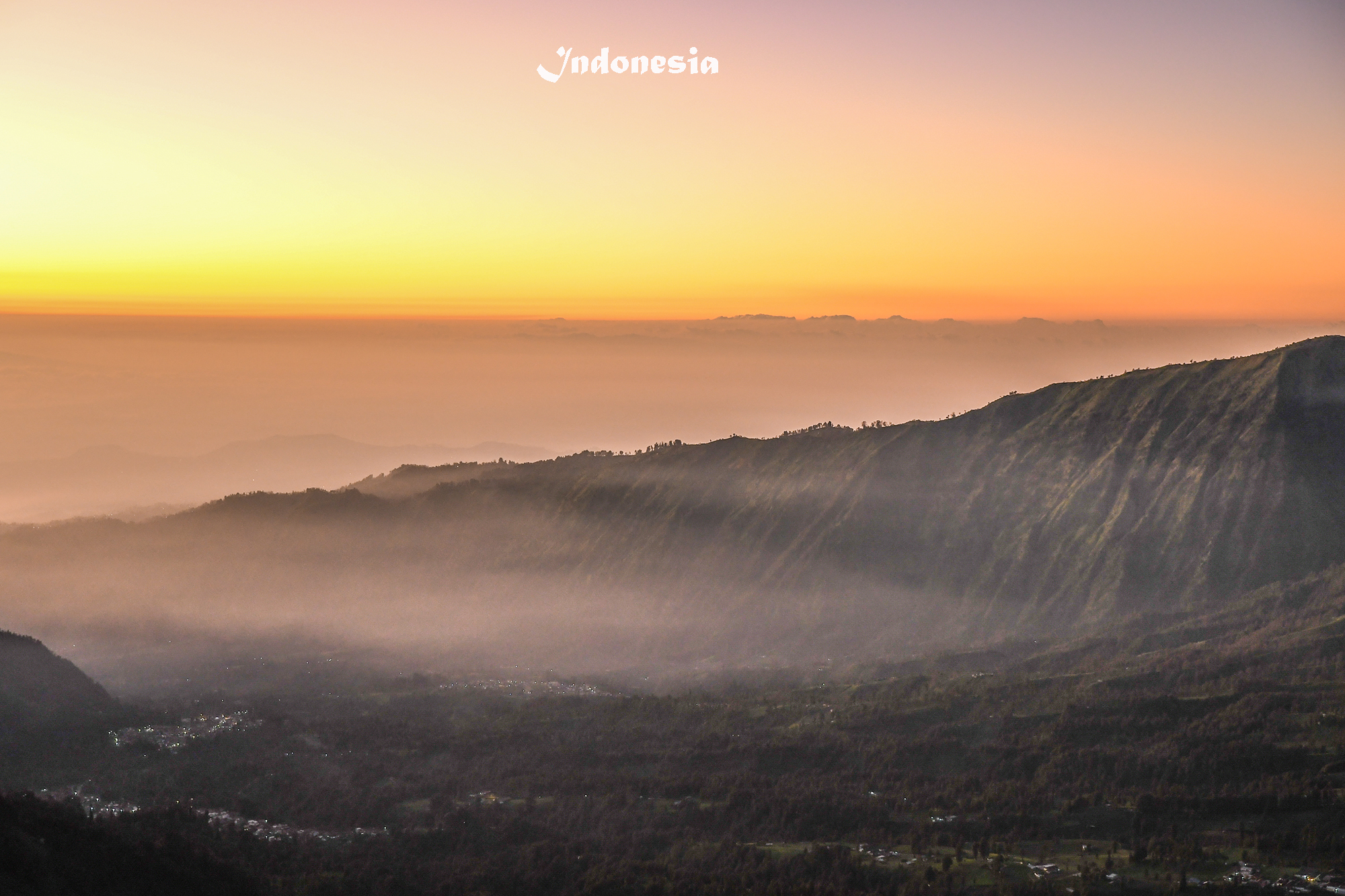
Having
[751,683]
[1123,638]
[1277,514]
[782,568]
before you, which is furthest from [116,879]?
[1277,514]

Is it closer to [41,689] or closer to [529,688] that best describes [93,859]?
[41,689]

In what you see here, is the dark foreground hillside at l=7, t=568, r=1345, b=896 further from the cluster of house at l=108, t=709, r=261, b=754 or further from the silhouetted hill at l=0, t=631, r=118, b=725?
the silhouetted hill at l=0, t=631, r=118, b=725

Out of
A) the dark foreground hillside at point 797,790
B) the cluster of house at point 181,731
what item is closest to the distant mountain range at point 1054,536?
the dark foreground hillside at point 797,790

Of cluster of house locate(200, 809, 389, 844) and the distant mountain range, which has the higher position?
the distant mountain range

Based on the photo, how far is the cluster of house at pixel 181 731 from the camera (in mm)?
96438

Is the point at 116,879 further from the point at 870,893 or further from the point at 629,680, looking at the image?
the point at 629,680

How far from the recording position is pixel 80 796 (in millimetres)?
83688

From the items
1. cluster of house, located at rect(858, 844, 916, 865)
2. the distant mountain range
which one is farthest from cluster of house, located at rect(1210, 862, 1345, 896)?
the distant mountain range

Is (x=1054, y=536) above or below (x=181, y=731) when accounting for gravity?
above

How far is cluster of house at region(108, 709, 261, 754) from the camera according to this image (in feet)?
316

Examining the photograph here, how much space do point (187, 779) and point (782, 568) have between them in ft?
406

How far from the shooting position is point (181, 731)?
101 metres

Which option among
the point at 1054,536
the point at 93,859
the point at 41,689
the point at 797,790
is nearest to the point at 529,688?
the point at 41,689

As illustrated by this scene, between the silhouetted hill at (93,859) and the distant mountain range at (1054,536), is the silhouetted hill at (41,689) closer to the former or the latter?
the silhouetted hill at (93,859)
